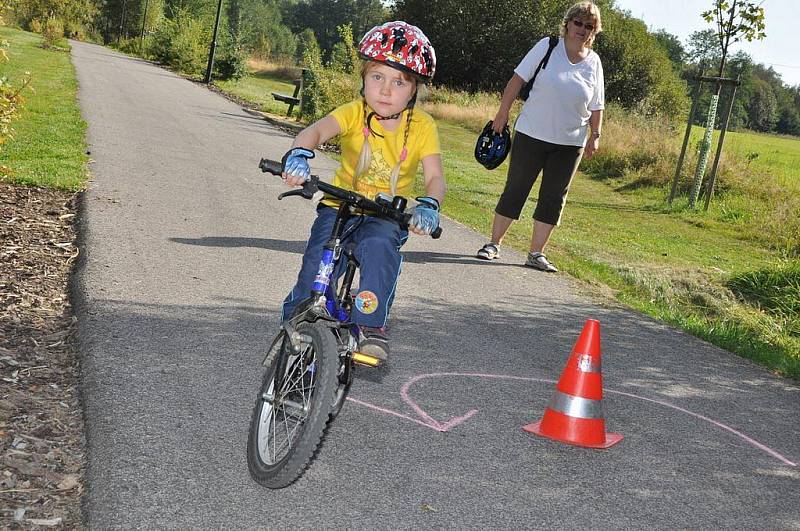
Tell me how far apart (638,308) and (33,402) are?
5.36m

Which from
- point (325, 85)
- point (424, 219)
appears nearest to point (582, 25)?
point (424, 219)

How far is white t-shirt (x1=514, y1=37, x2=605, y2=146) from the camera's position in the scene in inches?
338

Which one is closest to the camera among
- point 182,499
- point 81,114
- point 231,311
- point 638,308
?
point 182,499

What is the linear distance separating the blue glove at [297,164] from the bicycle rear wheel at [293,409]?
603 millimetres

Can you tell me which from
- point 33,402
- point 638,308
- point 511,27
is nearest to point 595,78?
point 638,308

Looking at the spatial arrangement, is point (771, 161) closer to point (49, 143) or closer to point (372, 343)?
point (49, 143)

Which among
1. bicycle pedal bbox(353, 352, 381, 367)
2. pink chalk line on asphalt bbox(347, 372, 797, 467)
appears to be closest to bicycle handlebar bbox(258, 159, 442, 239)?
bicycle pedal bbox(353, 352, 381, 367)

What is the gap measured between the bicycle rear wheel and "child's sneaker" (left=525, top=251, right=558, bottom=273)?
5552mm

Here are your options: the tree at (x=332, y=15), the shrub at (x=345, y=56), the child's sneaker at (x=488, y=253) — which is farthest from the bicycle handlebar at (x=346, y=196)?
the tree at (x=332, y=15)

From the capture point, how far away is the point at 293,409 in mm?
3660

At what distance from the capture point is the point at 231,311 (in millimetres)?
6062

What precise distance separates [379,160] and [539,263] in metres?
4.65

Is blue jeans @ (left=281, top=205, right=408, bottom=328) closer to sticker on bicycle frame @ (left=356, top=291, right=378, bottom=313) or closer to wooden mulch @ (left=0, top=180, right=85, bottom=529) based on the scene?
sticker on bicycle frame @ (left=356, top=291, right=378, bottom=313)

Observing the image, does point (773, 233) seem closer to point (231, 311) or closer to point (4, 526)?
point (231, 311)
